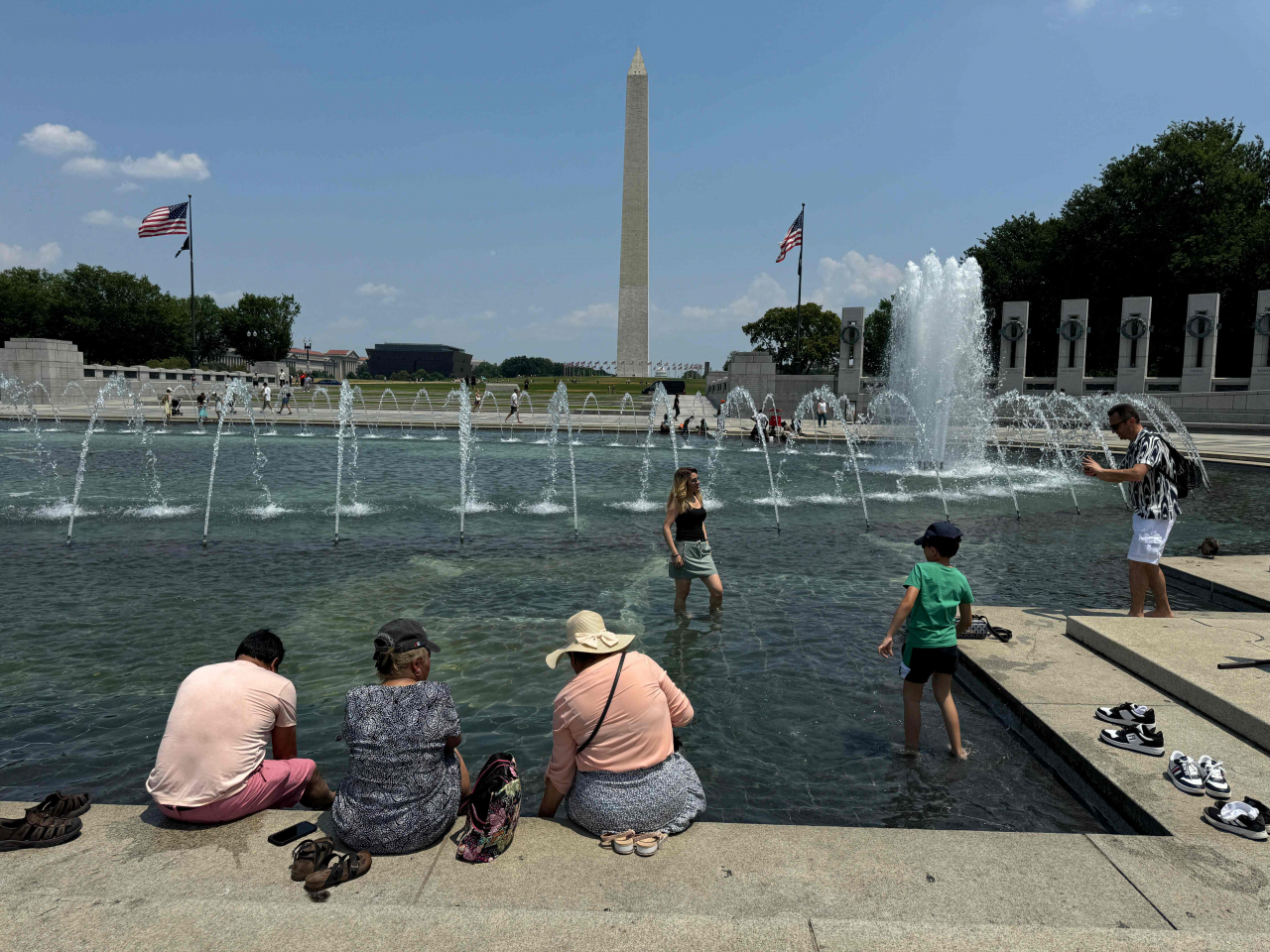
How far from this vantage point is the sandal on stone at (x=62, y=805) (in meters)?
3.71

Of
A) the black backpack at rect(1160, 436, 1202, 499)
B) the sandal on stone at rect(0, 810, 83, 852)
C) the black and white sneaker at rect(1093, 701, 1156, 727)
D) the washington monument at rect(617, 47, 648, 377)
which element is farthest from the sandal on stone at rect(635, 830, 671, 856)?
the washington monument at rect(617, 47, 648, 377)

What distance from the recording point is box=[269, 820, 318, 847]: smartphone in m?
3.64

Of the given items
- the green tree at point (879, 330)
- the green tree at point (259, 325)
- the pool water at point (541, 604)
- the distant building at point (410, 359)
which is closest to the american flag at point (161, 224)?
the pool water at point (541, 604)

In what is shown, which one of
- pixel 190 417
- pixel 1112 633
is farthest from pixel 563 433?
pixel 1112 633

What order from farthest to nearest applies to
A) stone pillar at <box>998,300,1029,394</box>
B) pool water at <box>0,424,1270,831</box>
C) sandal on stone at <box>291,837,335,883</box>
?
stone pillar at <box>998,300,1029,394</box>
pool water at <box>0,424,1270,831</box>
sandal on stone at <box>291,837,335,883</box>

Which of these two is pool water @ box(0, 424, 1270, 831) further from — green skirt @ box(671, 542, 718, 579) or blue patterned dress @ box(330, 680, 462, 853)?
blue patterned dress @ box(330, 680, 462, 853)

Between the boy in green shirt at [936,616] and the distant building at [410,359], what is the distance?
133 meters

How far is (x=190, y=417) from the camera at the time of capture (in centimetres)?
4109

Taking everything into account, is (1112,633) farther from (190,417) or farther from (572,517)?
(190,417)

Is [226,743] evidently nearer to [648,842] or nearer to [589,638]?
[589,638]

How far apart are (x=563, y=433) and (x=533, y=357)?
5297 inches

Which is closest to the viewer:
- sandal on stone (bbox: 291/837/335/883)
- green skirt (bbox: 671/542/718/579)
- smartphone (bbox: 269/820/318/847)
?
Result: sandal on stone (bbox: 291/837/335/883)

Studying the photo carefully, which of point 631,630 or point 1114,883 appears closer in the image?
point 1114,883

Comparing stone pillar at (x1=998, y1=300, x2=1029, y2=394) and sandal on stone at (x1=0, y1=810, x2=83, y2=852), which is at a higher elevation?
stone pillar at (x1=998, y1=300, x2=1029, y2=394)
